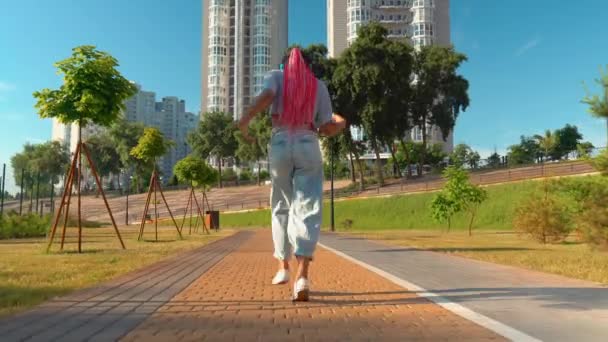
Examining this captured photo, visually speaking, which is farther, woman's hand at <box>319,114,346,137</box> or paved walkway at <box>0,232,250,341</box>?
woman's hand at <box>319,114,346,137</box>

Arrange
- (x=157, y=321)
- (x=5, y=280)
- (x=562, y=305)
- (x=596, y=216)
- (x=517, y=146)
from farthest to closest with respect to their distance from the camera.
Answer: (x=517, y=146)
(x=596, y=216)
(x=5, y=280)
(x=562, y=305)
(x=157, y=321)

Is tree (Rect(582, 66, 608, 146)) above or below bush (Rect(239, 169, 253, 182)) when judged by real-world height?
below

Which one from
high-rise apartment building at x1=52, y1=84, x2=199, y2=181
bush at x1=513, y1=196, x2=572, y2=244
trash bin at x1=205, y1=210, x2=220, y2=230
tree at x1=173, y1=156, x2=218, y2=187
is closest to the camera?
bush at x1=513, y1=196, x2=572, y2=244

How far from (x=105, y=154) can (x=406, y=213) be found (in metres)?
66.0

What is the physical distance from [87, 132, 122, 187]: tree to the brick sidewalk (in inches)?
3648

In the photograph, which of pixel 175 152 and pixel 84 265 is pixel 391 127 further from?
pixel 175 152

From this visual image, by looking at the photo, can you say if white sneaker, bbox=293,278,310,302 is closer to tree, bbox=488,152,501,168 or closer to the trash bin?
the trash bin

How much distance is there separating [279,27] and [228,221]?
9220cm

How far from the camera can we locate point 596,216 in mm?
10156

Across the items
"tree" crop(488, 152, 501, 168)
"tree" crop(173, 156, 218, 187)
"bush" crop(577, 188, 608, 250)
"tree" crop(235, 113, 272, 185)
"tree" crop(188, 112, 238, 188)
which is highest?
"tree" crop(188, 112, 238, 188)

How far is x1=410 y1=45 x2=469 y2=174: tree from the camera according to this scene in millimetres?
57250

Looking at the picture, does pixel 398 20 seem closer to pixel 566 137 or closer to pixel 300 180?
pixel 566 137

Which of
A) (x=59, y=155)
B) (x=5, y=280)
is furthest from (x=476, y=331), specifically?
(x=59, y=155)

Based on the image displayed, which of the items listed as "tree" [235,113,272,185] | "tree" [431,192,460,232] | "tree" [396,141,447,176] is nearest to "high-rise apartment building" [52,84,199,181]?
"tree" [235,113,272,185]
